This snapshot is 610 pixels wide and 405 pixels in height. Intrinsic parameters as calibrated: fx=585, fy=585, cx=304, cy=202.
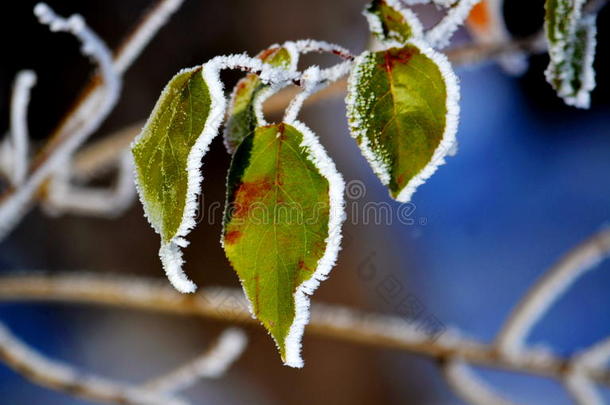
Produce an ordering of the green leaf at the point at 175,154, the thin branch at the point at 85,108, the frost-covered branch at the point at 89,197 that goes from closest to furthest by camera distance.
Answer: the green leaf at the point at 175,154
the thin branch at the point at 85,108
the frost-covered branch at the point at 89,197

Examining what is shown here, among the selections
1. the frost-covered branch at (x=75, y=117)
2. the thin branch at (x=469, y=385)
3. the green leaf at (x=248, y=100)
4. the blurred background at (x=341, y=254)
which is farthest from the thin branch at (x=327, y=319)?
the blurred background at (x=341, y=254)

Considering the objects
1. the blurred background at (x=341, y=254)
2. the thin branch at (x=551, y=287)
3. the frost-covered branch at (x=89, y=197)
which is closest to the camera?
the thin branch at (x=551, y=287)

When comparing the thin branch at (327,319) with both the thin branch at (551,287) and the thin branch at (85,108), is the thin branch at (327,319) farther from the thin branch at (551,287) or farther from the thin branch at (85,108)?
the thin branch at (85,108)

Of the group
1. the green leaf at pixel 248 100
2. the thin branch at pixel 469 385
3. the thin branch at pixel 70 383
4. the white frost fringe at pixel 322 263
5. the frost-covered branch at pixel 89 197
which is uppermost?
the green leaf at pixel 248 100

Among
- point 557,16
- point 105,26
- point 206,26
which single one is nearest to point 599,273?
point 206,26

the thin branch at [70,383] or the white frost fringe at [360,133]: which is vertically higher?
the white frost fringe at [360,133]

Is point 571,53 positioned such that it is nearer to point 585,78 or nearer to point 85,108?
point 585,78

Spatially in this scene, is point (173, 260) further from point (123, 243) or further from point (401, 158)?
point (123, 243)
